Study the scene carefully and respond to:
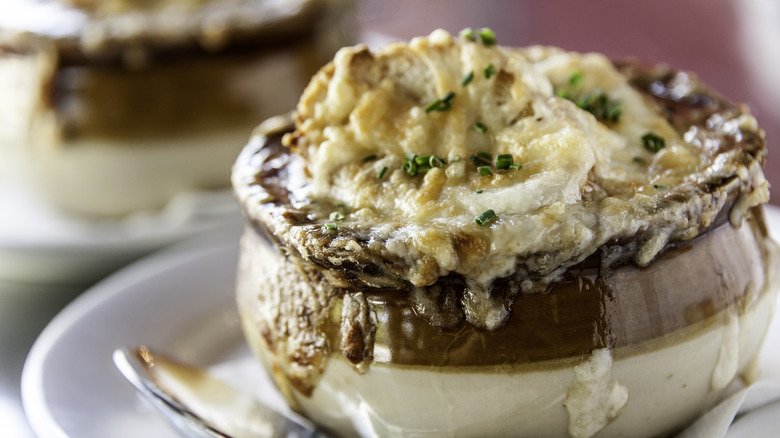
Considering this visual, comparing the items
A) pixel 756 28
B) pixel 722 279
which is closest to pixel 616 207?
pixel 722 279

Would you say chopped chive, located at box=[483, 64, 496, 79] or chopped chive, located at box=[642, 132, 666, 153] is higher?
chopped chive, located at box=[483, 64, 496, 79]

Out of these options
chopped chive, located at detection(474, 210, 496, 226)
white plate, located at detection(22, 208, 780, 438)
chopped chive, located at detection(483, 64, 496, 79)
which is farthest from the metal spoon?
chopped chive, located at detection(483, 64, 496, 79)

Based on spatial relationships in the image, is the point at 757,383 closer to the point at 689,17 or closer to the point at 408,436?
the point at 408,436

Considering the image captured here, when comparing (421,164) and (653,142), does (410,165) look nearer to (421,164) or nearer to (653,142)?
(421,164)

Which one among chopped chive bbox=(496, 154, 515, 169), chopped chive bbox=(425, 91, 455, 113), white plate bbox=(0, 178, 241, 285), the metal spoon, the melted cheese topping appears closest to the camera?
the melted cheese topping

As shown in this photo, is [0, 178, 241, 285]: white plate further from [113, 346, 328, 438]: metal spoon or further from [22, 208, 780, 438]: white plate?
[113, 346, 328, 438]: metal spoon

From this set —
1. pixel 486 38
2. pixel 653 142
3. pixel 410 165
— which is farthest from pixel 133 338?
pixel 653 142

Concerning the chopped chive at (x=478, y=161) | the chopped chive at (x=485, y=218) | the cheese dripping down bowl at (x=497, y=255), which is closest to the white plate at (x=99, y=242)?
the cheese dripping down bowl at (x=497, y=255)

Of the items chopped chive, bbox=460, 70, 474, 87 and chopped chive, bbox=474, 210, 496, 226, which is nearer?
chopped chive, bbox=474, 210, 496, 226
